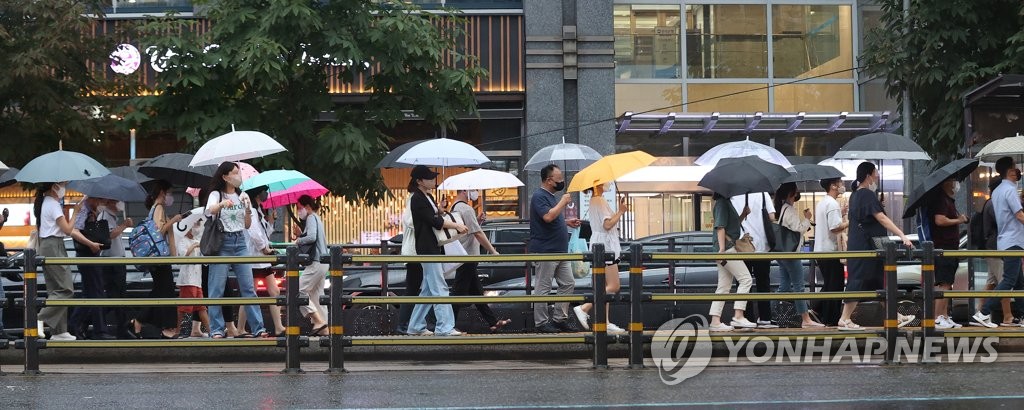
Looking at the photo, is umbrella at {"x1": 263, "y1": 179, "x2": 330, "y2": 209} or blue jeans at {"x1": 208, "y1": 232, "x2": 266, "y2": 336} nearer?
blue jeans at {"x1": 208, "y1": 232, "x2": 266, "y2": 336}

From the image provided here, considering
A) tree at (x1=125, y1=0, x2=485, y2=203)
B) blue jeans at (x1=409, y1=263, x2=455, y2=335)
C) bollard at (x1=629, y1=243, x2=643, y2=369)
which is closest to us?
bollard at (x1=629, y1=243, x2=643, y2=369)

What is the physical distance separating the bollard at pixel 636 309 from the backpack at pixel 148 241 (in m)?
5.01

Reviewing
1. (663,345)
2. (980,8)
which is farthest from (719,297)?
(980,8)

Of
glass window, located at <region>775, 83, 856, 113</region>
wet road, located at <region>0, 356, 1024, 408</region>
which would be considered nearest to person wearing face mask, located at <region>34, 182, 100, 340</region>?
wet road, located at <region>0, 356, 1024, 408</region>

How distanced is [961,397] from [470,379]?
3.62m

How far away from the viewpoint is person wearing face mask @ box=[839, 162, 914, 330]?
12570 millimetres

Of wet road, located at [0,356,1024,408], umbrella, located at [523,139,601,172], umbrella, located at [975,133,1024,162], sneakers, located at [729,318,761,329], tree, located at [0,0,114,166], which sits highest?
tree, located at [0,0,114,166]

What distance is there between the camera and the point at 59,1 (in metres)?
20.4

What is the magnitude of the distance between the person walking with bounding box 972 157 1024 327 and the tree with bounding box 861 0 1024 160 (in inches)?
316

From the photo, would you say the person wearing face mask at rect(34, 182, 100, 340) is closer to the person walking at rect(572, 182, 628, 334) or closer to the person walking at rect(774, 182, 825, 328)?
the person walking at rect(572, 182, 628, 334)

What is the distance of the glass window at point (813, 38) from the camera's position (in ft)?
95.1

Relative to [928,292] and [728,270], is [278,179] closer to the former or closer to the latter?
[728,270]

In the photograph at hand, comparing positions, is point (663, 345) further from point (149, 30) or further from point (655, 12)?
point (655, 12)

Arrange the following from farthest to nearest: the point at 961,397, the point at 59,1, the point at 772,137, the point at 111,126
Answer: the point at 772,137
the point at 111,126
the point at 59,1
the point at 961,397
